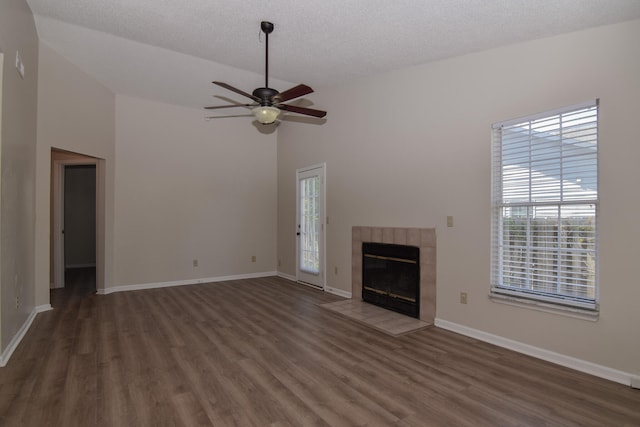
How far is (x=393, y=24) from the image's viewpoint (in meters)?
3.24

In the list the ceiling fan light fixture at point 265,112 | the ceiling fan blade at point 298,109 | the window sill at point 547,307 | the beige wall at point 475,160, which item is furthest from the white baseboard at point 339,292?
the ceiling fan light fixture at point 265,112

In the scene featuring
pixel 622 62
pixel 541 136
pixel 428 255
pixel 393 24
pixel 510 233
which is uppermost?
pixel 393 24

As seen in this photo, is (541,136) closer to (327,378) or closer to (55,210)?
(327,378)

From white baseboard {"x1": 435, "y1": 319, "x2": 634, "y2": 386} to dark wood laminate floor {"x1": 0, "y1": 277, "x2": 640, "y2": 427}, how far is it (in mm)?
92

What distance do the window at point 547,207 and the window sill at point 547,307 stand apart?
0.13 feet

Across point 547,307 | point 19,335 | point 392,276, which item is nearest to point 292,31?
point 392,276

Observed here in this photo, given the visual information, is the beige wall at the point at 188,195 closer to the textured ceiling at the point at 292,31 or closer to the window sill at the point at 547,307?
the textured ceiling at the point at 292,31

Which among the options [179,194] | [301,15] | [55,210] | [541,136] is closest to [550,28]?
[541,136]

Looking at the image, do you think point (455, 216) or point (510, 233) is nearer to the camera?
point (510, 233)

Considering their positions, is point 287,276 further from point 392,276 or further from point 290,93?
point 290,93

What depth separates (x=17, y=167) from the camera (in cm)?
325

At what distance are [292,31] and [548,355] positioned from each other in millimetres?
3916

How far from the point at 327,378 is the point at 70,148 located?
4.65 meters

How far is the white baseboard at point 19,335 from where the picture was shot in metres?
2.85
